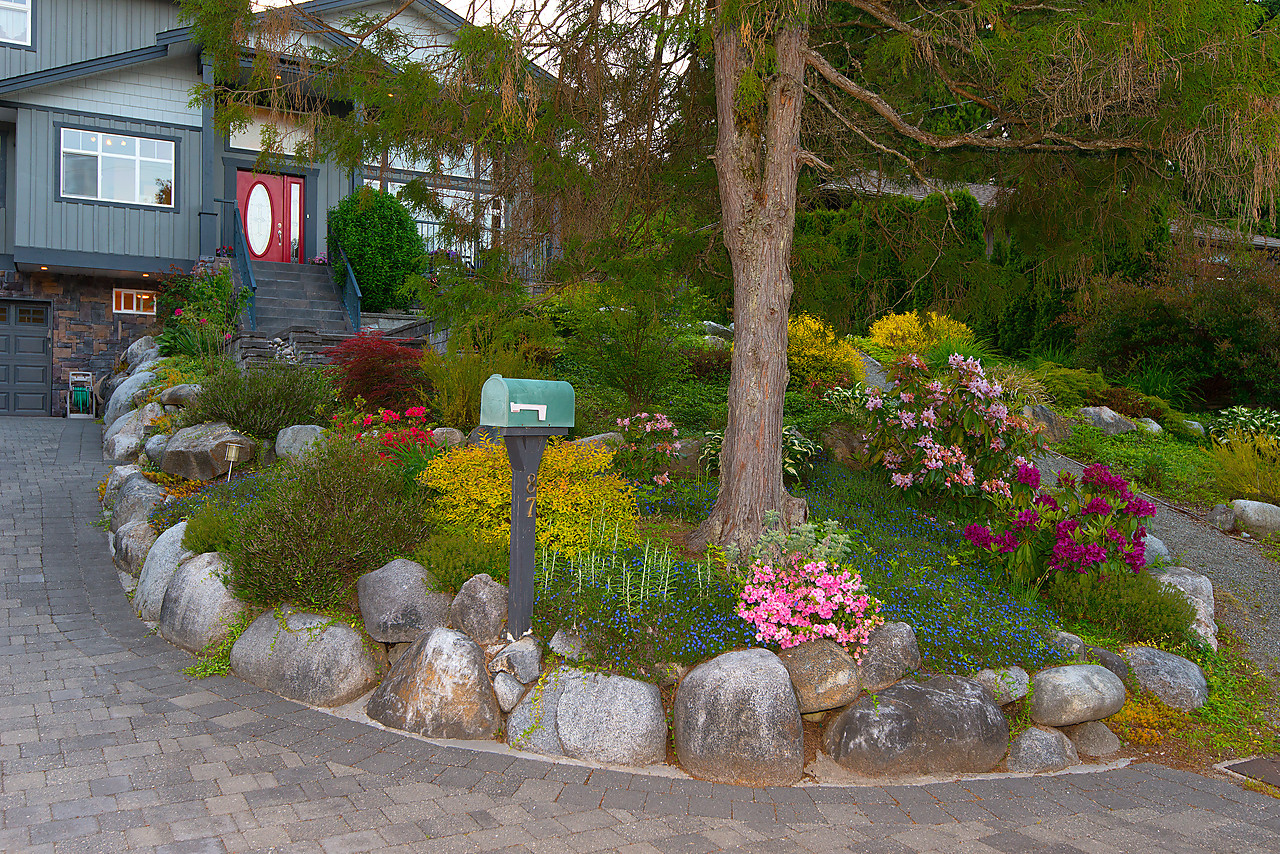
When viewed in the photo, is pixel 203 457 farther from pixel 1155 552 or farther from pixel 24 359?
pixel 24 359

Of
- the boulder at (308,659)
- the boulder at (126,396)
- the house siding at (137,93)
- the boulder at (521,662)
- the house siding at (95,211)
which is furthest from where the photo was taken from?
the house siding at (137,93)

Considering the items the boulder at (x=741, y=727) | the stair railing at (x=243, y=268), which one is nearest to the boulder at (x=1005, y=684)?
the boulder at (x=741, y=727)

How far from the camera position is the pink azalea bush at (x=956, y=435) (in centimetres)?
597

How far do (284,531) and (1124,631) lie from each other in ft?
15.8

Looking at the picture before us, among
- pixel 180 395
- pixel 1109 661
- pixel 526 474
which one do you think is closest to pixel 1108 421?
pixel 1109 661

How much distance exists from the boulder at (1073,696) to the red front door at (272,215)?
562 inches

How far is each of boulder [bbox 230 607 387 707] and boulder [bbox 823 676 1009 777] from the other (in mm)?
2397

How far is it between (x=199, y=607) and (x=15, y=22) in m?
14.3

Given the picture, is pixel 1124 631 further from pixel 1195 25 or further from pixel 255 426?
pixel 255 426

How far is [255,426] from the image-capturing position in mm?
7523

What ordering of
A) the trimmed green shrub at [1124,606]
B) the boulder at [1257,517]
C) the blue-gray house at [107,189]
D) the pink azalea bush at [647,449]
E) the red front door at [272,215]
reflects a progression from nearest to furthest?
the trimmed green shrub at [1124,606]
the pink azalea bush at [647,449]
the boulder at [1257,517]
the blue-gray house at [107,189]
the red front door at [272,215]

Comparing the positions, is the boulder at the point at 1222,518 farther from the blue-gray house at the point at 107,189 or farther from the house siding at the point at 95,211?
the house siding at the point at 95,211

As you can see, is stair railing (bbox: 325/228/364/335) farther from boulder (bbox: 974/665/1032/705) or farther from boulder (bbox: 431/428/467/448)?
boulder (bbox: 974/665/1032/705)

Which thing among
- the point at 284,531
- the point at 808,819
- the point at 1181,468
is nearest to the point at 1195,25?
the point at 808,819
